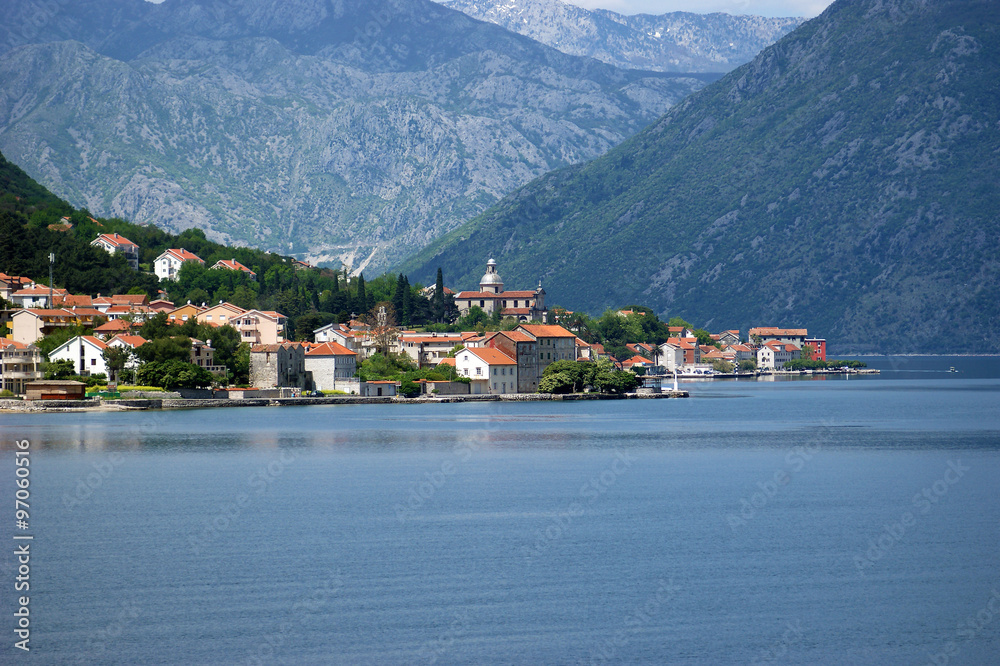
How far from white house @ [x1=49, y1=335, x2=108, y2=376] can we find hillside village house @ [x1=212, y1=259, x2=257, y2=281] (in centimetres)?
5049

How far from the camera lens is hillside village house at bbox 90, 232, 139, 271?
14112 cm

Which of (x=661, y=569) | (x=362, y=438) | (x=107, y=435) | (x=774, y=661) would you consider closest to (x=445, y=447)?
(x=362, y=438)

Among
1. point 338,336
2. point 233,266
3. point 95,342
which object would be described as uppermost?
point 233,266

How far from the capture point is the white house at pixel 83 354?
91062mm

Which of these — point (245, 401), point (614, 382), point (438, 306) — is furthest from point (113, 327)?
point (438, 306)

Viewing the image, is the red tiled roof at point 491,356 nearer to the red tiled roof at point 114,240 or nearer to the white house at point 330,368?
the white house at point 330,368

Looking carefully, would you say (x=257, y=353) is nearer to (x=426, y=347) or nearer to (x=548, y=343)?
(x=426, y=347)

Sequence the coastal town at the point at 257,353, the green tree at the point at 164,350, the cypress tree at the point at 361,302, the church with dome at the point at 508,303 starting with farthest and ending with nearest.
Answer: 1. the church with dome at the point at 508,303
2. the cypress tree at the point at 361,302
3. the coastal town at the point at 257,353
4. the green tree at the point at 164,350

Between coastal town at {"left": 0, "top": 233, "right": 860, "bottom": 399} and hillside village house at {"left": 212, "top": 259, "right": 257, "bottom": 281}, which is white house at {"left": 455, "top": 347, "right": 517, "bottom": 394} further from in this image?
hillside village house at {"left": 212, "top": 259, "right": 257, "bottom": 281}

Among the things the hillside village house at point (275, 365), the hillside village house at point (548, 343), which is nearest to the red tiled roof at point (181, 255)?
the hillside village house at point (275, 365)

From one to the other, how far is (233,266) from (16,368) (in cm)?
Result: 5656

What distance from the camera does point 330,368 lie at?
329 ft

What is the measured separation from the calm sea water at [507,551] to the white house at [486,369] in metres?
39.6

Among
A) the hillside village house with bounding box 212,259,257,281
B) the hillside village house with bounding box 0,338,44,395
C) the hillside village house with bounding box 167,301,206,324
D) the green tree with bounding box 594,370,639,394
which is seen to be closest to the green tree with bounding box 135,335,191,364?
the hillside village house with bounding box 0,338,44,395
